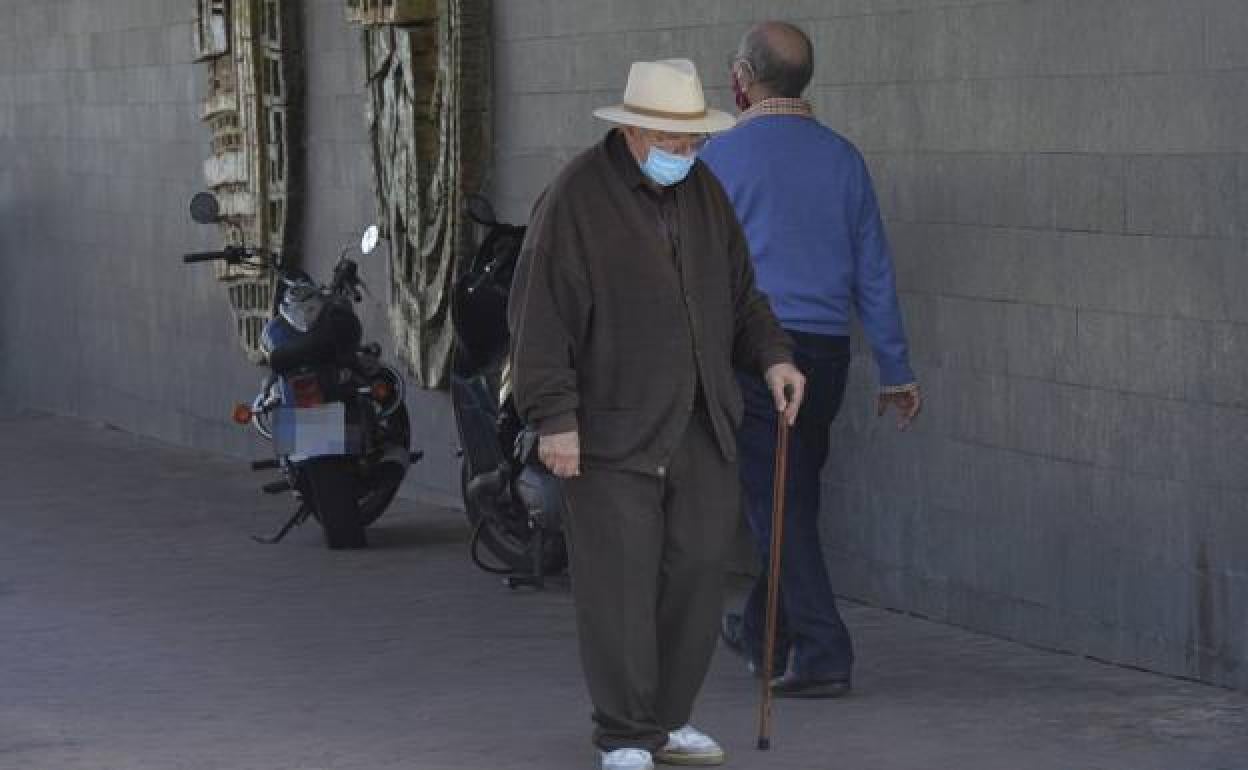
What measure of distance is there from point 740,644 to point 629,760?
175 centimetres

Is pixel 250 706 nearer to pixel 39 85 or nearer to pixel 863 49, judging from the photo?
pixel 863 49

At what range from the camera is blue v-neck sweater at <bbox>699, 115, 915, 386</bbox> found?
8.13m

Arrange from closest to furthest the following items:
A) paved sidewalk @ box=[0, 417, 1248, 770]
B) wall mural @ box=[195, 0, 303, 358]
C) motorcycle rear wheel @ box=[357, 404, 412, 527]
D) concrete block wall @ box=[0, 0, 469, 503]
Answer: paved sidewalk @ box=[0, 417, 1248, 770]
motorcycle rear wheel @ box=[357, 404, 412, 527]
concrete block wall @ box=[0, 0, 469, 503]
wall mural @ box=[195, 0, 303, 358]

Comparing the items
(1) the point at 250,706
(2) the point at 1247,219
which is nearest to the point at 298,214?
(1) the point at 250,706

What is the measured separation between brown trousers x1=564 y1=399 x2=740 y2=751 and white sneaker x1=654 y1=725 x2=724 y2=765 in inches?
1.6

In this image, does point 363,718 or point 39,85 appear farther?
point 39,85

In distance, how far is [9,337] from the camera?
65.0 ft

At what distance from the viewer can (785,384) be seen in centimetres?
734

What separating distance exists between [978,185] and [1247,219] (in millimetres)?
1386

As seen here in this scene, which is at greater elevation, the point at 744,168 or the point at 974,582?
the point at 744,168

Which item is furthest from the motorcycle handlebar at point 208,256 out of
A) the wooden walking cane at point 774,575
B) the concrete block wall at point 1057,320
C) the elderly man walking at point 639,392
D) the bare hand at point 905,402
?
the elderly man walking at point 639,392

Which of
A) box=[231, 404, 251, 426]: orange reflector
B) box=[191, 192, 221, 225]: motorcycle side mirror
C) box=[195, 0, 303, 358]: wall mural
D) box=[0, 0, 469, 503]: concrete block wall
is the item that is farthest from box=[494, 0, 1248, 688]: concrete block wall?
box=[195, 0, 303, 358]: wall mural

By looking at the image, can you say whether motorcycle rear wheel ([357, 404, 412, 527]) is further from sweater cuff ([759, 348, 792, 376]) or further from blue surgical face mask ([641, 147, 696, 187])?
blue surgical face mask ([641, 147, 696, 187])

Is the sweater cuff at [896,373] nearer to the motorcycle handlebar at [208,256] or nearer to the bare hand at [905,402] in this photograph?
the bare hand at [905,402]
